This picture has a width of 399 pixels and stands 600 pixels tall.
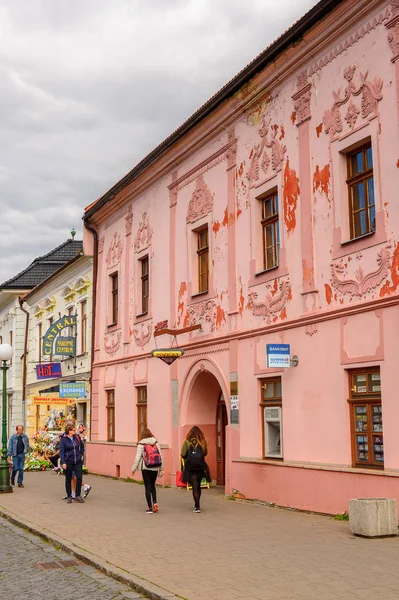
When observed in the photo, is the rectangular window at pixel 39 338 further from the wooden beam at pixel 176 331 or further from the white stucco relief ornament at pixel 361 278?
the white stucco relief ornament at pixel 361 278

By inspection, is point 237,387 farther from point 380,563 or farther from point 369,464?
point 380,563

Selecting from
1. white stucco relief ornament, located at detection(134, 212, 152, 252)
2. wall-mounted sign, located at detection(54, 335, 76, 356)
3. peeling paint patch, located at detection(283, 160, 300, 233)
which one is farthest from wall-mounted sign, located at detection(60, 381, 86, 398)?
peeling paint patch, located at detection(283, 160, 300, 233)

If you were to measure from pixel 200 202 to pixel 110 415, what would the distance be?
9.21 m

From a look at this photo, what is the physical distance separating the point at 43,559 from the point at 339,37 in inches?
388

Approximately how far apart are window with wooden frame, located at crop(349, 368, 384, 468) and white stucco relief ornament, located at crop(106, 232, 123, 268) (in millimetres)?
12604

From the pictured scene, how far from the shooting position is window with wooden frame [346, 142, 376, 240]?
13.3 metres

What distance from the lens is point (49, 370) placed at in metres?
31.5

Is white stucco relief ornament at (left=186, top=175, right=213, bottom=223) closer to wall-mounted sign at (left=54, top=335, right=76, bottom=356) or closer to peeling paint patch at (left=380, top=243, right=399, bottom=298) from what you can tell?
peeling paint patch at (left=380, top=243, right=399, bottom=298)

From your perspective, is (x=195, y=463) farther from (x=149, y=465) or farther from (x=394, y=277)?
(x=394, y=277)

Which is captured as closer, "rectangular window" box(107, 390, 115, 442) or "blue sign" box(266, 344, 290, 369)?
"blue sign" box(266, 344, 290, 369)

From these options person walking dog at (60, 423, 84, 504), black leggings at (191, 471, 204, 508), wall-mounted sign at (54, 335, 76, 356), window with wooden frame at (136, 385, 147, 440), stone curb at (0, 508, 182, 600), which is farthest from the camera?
wall-mounted sign at (54, 335, 76, 356)

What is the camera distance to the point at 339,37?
14023 millimetres

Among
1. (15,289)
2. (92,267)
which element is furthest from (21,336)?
(92,267)

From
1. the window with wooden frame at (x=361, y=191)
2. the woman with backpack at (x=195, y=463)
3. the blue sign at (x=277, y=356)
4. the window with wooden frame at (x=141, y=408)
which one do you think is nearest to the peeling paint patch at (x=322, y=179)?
the window with wooden frame at (x=361, y=191)
